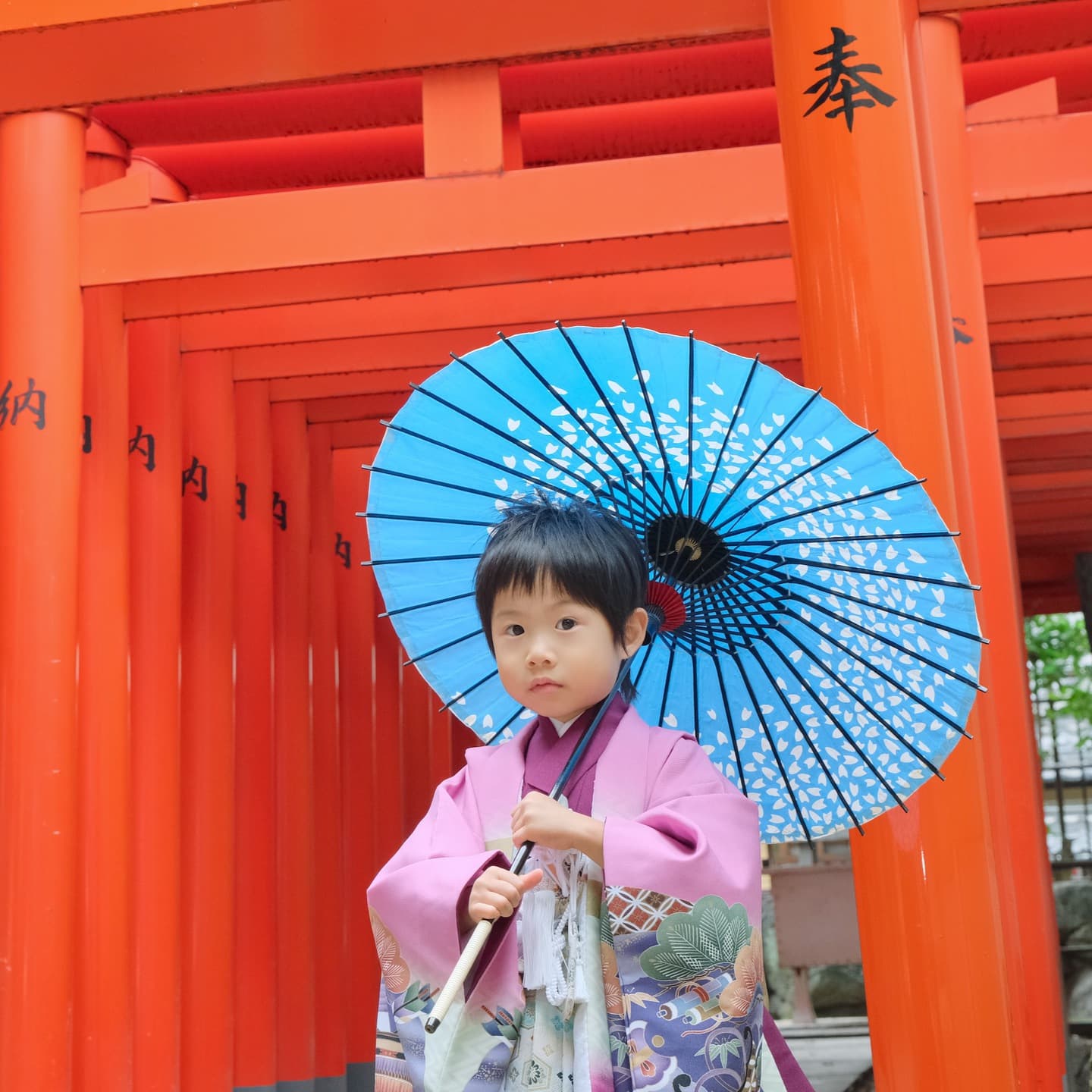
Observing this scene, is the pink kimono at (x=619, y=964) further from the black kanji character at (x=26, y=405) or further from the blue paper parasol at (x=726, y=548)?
the black kanji character at (x=26, y=405)

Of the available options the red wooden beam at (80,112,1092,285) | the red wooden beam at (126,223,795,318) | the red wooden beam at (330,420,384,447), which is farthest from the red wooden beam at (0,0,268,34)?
the red wooden beam at (330,420,384,447)

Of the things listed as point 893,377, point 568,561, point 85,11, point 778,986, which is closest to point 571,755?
point 568,561

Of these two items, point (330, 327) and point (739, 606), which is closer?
point (739, 606)

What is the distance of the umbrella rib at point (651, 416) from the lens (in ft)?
7.95

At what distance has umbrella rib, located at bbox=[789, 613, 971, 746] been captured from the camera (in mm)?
2537

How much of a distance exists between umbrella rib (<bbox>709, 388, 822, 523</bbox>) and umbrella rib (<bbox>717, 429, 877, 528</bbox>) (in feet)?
0.11

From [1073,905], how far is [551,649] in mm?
12540

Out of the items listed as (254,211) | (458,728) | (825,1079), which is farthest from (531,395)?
(458,728)

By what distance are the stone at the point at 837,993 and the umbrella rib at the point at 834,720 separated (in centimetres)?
1246

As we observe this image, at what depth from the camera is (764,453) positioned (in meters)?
2.45

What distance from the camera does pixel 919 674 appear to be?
2555 millimetres

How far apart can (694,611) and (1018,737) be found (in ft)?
8.41

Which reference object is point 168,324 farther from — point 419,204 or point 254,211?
point 419,204

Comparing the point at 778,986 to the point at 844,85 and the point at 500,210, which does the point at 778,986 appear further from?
the point at 844,85
